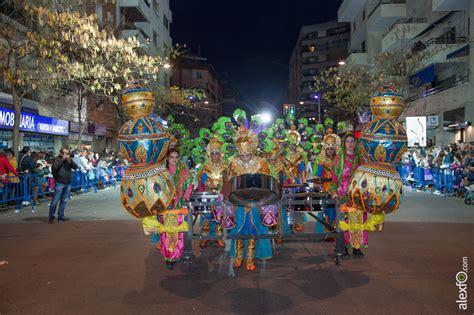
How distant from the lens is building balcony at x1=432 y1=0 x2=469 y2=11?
838 inches

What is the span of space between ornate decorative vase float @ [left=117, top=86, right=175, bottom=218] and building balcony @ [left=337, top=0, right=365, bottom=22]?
36292mm

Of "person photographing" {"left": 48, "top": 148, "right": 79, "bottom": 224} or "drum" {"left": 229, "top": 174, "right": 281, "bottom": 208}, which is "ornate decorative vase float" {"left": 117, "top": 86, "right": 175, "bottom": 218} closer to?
"drum" {"left": 229, "top": 174, "right": 281, "bottom": 208}

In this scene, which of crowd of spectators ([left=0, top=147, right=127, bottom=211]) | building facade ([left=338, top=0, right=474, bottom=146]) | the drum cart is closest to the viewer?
the drum cart

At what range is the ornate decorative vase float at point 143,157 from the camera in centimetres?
480

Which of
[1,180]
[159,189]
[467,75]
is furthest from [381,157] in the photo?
[467,75]

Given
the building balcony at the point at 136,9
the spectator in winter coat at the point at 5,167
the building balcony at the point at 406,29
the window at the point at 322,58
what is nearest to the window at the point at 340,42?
the window at the point at 322,58

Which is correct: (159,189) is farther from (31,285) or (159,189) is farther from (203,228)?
(203,228)

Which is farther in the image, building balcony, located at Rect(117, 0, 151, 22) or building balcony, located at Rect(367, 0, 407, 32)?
building balcony, located at Rect(117, 0, 151, 22)

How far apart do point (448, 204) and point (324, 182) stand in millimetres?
6573

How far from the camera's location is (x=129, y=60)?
1543 cm

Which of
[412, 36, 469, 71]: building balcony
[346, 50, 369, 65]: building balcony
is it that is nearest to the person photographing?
[412, 36, 469, 71]: building balcony

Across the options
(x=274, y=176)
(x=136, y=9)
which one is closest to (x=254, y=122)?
(x=274, y=176)

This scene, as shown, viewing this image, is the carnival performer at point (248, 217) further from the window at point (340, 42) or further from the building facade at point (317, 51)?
the window at point (340, 42)

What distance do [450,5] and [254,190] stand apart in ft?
69.7
